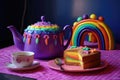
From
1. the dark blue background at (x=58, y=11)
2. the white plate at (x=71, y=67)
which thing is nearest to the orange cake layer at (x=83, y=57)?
the white plate at (x=71, y=67)

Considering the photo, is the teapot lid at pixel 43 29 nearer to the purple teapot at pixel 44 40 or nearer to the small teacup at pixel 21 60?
the purple teapot at pixel 44 40

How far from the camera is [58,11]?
57.2 inches

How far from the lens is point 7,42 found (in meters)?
1.45

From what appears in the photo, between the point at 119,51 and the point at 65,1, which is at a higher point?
the point at 65,1

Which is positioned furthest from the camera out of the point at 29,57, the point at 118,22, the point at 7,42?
the point at 7,42

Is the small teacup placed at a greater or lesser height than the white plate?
greater

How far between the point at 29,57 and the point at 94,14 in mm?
620

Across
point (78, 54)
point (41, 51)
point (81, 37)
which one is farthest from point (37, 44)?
point (81, 37)

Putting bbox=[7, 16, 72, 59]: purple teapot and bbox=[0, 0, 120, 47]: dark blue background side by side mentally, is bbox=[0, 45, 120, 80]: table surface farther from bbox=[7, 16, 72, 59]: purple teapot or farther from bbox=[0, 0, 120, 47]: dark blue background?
bbox=[0, 0, 120, 47]: dark blue background

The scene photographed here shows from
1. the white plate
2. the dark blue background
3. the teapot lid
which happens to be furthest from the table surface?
the dark blue background

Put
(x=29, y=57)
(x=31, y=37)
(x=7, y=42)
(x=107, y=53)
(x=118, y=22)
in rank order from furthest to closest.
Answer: (x=7, y=42) → (x=118, y=22) → (x=107, y=53) → (x=31, y=37) → (x=29, y=57)

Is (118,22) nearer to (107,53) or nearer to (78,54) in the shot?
(107,53)

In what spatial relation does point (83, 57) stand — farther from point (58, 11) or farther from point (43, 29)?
point (58, 11)

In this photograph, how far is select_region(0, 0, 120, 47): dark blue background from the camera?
134 cm
